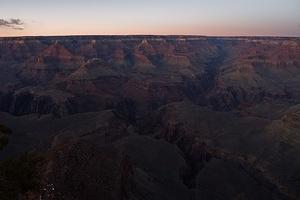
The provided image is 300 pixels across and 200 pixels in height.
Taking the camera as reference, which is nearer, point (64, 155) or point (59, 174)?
point (59, 174)

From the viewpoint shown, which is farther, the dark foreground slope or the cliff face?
the cliff face

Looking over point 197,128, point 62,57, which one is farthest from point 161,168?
point 62,57

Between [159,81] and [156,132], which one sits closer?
[156,132]

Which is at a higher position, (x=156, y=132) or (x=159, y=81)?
(x=156, y=132)

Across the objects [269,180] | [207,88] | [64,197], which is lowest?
[207,88]

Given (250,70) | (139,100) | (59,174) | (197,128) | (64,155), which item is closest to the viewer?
(59,174)

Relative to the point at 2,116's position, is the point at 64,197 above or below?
above

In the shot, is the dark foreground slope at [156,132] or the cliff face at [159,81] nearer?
the dark foreground slope at [156,132]

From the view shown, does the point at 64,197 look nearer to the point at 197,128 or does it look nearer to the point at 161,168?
the point at 161,168
